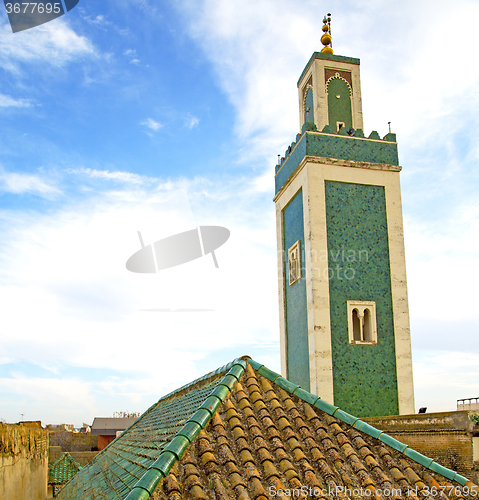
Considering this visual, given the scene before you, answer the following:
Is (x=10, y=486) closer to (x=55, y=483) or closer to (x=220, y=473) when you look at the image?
(x=220, y=473)

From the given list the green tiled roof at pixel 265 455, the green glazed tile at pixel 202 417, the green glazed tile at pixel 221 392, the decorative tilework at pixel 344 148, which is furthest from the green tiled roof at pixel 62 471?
the green glazed tile at pixel 202 417

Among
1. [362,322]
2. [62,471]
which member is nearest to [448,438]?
[362,322]

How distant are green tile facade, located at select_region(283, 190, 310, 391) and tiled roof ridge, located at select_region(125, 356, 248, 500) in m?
9.25

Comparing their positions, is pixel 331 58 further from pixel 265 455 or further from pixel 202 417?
pixel 265 455

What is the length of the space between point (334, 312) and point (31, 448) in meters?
7.93

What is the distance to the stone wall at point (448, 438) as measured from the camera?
814 centimetres

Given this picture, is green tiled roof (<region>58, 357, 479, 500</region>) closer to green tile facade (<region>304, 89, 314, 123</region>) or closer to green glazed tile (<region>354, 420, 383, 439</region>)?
green glazed tile (<region>354, 420, 383, 439</region>)

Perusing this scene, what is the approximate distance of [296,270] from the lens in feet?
48.7

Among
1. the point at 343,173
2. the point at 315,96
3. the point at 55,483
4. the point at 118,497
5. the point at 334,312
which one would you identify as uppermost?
the point at 315,96

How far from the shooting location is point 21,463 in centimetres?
745

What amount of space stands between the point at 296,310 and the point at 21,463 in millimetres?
8823

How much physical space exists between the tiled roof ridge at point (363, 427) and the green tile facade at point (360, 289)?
28.4 ft

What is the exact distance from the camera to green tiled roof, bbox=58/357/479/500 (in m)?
3.37

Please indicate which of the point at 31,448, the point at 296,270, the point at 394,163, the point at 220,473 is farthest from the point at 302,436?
the point at 394,163
